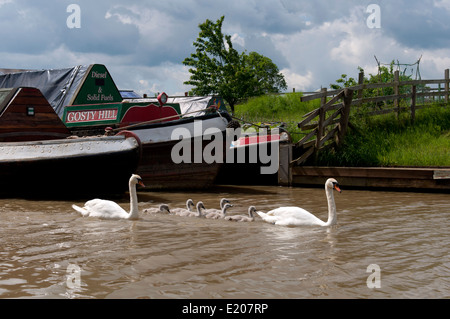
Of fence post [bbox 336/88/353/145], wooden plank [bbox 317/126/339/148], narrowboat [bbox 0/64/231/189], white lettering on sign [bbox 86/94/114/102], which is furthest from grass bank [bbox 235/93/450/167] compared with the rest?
white lettering on sign [bbox 86/94/114/102]

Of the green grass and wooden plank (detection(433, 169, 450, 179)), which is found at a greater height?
the green grass

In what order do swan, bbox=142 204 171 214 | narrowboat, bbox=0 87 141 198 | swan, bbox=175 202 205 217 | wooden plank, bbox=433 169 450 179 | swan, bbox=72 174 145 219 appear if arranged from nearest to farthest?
swan, bbox=72 174 145 219 → swan, bbox=175 202 205 217 → swan, bbox=142 204 171 214 → narrowboat, bbox=0 87 141 198 → wooden plank, bbox=433 169 450 179

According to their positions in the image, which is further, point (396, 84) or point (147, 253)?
point (396, 84)

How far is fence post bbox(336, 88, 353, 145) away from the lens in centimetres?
1534

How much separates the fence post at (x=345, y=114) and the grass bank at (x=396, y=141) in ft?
0.60

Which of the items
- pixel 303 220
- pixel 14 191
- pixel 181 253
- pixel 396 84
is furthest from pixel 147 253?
pixel 396 84

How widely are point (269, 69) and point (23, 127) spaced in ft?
210

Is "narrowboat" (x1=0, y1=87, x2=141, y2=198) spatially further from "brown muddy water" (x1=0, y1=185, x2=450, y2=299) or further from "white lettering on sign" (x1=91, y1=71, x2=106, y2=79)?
"white lettering on sign" (x1=91, y1=71, x2=106, y2=79)

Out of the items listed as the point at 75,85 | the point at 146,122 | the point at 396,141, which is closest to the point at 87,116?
the point at 75,85

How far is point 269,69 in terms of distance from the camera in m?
75.6

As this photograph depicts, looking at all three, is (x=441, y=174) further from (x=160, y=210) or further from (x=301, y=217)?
(x=160, y=210)

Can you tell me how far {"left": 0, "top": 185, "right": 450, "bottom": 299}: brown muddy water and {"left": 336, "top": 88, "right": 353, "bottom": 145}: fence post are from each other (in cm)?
547

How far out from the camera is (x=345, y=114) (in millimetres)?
15398
